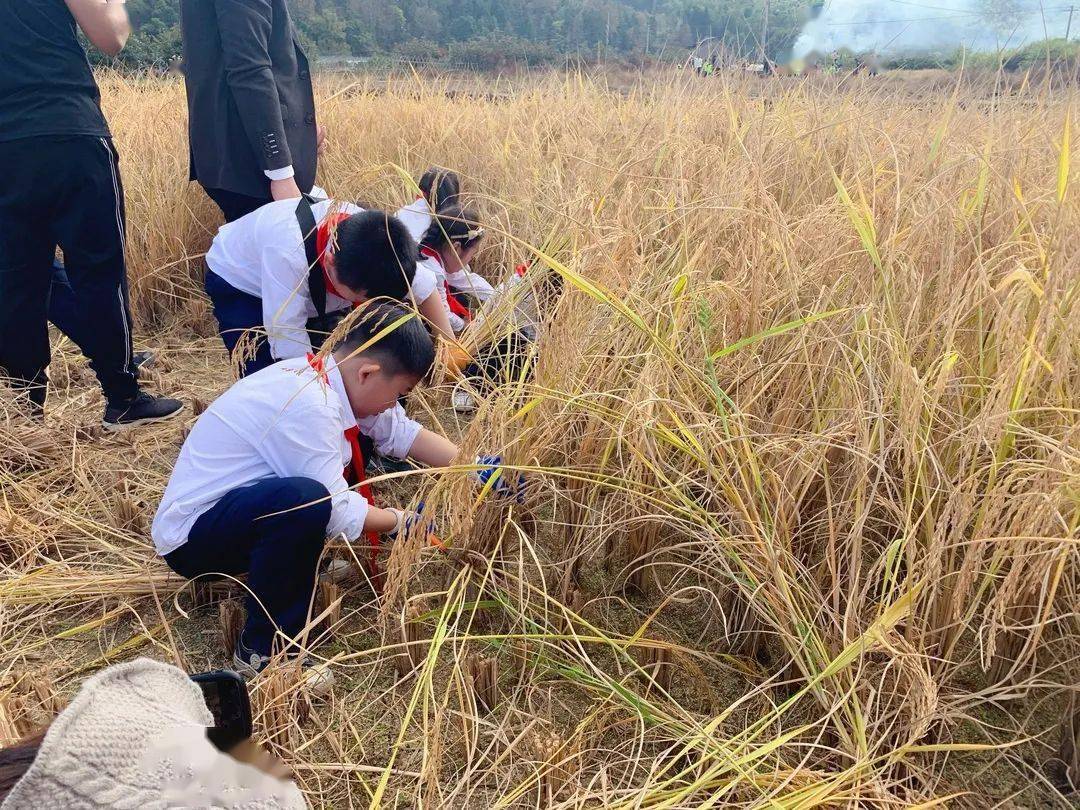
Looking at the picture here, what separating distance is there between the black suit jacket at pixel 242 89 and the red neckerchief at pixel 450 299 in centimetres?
52

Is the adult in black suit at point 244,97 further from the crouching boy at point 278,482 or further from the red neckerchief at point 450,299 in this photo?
the crouching boy at point 278,482

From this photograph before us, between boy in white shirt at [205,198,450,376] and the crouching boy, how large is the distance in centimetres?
26

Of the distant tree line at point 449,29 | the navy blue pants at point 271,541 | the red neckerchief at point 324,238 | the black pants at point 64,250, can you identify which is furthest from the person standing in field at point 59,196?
the distant tree line at point 449,29

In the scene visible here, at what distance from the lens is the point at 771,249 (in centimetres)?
164

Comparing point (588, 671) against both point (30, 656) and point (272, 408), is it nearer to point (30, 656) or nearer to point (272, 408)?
point (272, 408)

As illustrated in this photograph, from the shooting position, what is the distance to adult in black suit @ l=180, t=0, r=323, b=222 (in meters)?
2.32

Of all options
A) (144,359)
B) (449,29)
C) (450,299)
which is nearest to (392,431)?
(450,299)

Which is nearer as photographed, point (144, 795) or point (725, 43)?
point (144, 795)

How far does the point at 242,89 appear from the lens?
2330 mm

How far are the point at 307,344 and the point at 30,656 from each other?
0.94 m

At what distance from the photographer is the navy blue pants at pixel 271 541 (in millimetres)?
1335

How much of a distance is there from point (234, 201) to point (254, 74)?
45 cm

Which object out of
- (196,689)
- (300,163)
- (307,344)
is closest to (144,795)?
(196,689)

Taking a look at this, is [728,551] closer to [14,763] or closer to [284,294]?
[14,763]
